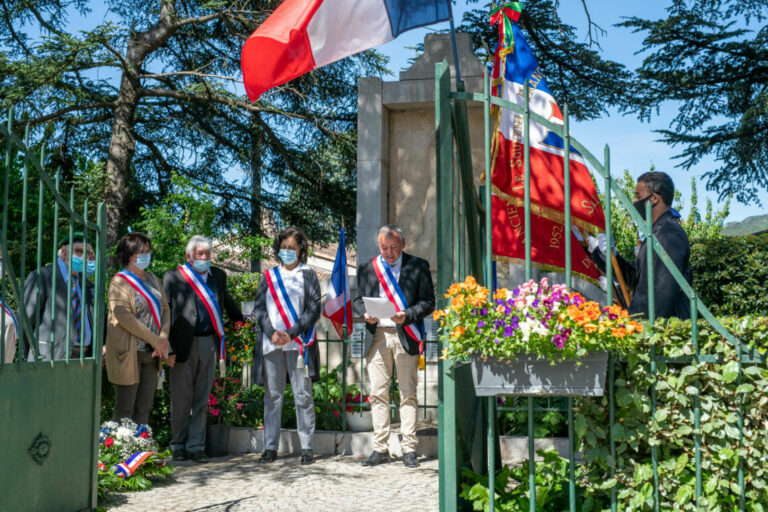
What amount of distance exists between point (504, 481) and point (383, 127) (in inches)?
244

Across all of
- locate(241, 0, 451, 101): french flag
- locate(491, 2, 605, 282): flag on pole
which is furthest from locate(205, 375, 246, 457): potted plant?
locate(241, 0, 451, 101): french flag

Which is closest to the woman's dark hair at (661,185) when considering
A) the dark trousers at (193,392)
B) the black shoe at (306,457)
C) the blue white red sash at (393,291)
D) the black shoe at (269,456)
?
the blue white red sash at (393,291)

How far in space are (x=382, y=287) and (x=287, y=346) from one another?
3.36 ft

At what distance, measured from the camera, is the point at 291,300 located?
257 inches

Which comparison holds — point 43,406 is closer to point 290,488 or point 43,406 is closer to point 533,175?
point 290,488

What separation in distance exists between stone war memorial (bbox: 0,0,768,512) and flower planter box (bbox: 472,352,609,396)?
0.04 feet

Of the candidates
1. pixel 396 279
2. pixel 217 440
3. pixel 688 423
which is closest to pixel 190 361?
pixel 217 440

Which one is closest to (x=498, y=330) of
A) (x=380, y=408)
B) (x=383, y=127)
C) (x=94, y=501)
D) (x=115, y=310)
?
(x=94, y=501)

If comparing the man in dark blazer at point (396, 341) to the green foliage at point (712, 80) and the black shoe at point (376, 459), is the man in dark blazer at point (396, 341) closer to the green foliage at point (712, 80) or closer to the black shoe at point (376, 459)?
the black shoe at point (376, 459)

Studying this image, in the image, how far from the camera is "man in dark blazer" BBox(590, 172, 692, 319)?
3547 mm

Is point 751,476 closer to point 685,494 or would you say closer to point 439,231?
point 685,494

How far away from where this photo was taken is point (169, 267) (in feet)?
28.5

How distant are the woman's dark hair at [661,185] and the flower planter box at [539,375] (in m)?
1.52

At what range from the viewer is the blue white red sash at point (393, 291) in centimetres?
606
